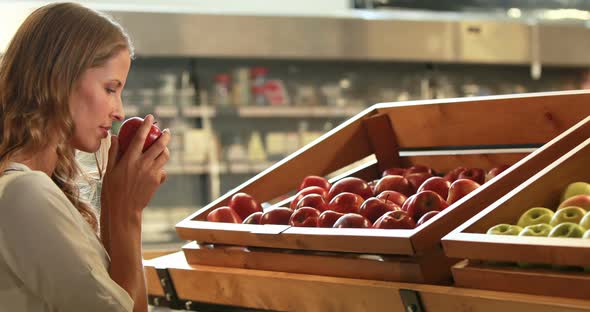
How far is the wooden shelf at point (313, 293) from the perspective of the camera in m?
1.40

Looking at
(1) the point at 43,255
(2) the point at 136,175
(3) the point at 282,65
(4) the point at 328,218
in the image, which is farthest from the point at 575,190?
(3) the point at 282,65

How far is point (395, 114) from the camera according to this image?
2.54 metres

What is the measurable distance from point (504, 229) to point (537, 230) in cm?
6

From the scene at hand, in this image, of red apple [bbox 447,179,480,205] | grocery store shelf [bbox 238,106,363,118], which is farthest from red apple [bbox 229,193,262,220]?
grocery store shelf [bbox 238,106,363,118]

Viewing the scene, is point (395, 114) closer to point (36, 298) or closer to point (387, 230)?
point (387, 230)

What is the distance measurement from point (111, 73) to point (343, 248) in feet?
1.93

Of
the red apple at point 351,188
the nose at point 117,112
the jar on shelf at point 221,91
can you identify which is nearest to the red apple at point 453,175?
the red apple at point 351,188

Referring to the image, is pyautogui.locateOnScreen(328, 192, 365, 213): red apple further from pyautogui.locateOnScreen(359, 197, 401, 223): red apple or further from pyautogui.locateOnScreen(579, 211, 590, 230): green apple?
pyautogui.locateOnScreen(579, 211, 590, 230): green apple

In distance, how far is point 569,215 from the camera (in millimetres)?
1536

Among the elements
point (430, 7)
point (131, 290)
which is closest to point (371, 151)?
point (131, 290)

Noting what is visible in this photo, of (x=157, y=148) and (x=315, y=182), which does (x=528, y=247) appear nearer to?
(x=157, y=148)

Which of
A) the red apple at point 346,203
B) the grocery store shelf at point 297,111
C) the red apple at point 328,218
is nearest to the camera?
the red apple at point 328,218

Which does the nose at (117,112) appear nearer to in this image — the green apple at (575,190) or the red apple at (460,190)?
the red apple at (460,190)

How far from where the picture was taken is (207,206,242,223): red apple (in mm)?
2133
